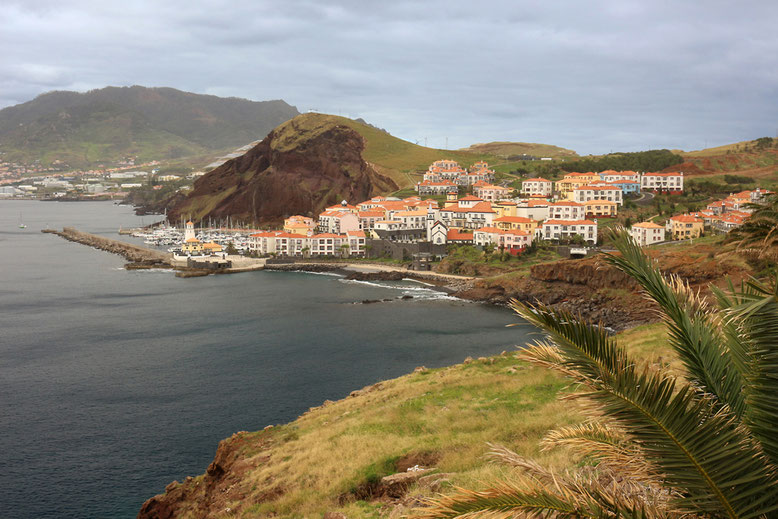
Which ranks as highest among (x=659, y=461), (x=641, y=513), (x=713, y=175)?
(x=713, y=175)

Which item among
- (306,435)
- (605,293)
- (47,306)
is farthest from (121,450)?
(605,293)

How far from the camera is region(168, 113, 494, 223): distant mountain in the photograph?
11900 cm

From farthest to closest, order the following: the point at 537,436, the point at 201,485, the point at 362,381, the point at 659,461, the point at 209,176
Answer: the point at 209,176, the point at 362,381, the point at 201,485, the point at 537,436, the point at 659,461

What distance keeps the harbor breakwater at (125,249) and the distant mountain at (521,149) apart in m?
103

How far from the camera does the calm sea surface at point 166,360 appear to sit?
2166 cm

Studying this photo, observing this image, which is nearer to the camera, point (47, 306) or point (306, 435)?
point (306, 435)

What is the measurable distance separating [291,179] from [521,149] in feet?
257

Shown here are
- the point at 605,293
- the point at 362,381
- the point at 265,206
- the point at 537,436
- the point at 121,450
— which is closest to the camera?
the point at 537,436

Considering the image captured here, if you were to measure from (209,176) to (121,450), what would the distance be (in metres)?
123

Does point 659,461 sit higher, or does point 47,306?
point 659,461

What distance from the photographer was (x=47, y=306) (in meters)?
52.1

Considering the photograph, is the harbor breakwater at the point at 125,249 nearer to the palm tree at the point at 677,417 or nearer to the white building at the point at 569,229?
the white building at the point at 569,229

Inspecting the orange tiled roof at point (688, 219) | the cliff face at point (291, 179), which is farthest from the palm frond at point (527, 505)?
the cliff face at point (291, 179)

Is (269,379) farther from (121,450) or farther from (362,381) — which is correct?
(121,450)
